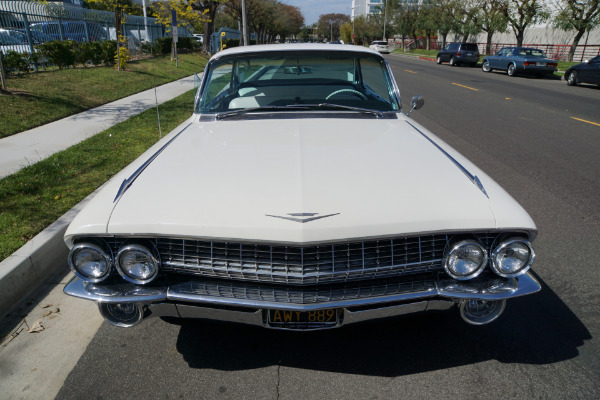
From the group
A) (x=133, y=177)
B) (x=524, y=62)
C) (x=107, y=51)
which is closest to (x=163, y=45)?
(x=107, y=51)

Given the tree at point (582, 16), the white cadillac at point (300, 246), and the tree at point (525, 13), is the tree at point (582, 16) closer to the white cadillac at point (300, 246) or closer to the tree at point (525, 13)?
the tree at point (525, 13)

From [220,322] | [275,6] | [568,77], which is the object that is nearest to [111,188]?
[220,322]

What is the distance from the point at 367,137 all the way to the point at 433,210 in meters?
1.03

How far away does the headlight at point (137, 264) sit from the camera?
2170mm

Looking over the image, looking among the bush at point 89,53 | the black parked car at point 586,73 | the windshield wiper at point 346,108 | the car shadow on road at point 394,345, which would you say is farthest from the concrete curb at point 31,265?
the black parked car at point 586,73

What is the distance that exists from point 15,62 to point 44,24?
555 cm

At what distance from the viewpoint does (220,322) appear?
89.4 inches

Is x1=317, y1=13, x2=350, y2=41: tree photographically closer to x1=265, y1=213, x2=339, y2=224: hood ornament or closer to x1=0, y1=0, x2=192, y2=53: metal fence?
x1=0, y1=0, x2=192, y2=53: metal fence

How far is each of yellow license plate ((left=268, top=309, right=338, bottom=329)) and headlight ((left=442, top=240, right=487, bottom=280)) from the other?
0.61 meters

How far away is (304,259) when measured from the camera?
6.98 feet

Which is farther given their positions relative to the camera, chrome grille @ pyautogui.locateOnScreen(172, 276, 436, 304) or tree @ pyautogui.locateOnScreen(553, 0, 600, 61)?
tree @ pyautogui.locateOnScreen(553, 0, 600, 61)

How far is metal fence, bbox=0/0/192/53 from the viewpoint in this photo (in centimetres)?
1356

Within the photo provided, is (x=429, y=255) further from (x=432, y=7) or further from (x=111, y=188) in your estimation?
(x=432, y=7)

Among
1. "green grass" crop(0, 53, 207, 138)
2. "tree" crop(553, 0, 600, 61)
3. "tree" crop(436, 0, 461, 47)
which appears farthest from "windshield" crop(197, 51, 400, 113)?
"tree" crop(436, 0, 461, 47)
